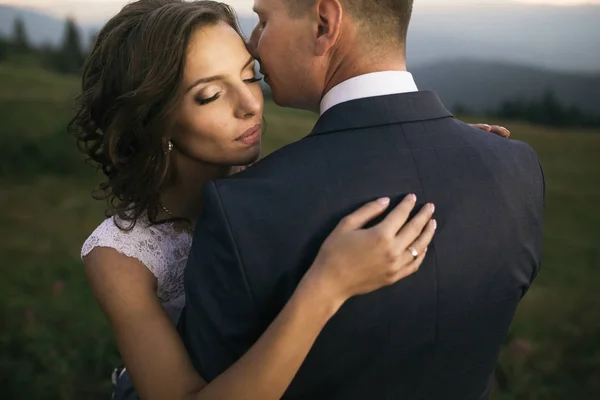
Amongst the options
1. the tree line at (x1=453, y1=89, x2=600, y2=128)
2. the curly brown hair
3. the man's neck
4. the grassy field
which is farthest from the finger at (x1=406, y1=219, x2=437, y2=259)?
the tree line at (x1=453, y1=89, x2=600, y2=128)

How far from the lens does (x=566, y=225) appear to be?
4.14m

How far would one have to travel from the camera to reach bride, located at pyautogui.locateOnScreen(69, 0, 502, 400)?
127cm

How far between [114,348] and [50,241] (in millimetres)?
930

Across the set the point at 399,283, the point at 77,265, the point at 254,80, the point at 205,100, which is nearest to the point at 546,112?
the point at 77,265

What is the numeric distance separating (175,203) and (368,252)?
2.93ft

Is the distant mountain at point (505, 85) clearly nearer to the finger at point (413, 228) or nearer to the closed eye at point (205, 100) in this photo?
the closed eye at point (205, 100)

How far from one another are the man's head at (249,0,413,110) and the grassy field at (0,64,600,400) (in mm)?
2244

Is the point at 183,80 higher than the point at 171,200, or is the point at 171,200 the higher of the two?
the point at 183,80

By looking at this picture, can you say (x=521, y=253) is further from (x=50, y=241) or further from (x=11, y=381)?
(x=50, y=241)

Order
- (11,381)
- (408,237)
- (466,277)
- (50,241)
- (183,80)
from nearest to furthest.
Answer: (408,237) → (466,277) → (183,80) → (11,381) → (50,241)

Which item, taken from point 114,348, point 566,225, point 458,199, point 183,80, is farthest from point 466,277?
point 566,225

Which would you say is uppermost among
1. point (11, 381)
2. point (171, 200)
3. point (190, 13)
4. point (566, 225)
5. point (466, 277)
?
point (190, 13)

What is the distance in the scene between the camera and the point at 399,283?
4.36 feet

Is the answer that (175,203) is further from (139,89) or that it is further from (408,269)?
(408,269)
